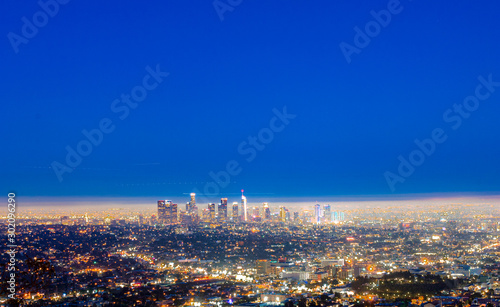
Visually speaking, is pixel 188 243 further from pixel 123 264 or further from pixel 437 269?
pixel 437 269

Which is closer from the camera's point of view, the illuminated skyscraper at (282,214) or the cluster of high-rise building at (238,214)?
the cluster of high-rise building at (238,214)

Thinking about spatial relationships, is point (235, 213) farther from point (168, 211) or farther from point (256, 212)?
point (168, 211)

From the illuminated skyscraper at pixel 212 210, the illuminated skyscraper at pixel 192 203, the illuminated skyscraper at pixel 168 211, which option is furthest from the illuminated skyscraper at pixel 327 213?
the illuminated skyscraper at pixel 168 211

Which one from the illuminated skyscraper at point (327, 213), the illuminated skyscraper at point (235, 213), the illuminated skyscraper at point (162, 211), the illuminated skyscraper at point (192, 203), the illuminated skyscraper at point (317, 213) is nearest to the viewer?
the illuminated skyscraper at point (162, 211)

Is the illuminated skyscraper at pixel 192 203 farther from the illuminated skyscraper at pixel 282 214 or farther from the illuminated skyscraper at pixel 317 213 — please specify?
the illuminated skyscraper at pixel 317 213

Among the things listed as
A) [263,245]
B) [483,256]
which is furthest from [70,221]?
[483,256]

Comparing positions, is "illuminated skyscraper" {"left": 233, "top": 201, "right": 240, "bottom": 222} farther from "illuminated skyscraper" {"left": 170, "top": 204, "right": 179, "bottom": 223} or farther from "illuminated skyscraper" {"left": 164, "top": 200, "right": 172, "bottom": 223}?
"illuminated skyscraper" {"left": 164, "top": 200, "right": 172, "bottom": 223}

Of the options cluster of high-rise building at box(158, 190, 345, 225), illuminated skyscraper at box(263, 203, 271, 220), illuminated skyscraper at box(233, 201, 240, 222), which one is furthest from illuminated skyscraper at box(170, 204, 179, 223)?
illuminated skyscraper at box(263, 203, 271, 220)

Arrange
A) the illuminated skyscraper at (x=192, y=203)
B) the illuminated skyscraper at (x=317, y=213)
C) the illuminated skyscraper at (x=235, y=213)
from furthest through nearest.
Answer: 1. the illuminated skyscraper at (x=317, y=213)
2. the illuminated skyscraper at (x=235, y=213)
3. the illuminated skyscraper at (x=192, y=203)

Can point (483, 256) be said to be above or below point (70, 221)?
below

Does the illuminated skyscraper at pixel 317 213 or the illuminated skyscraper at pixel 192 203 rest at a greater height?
the illuminated skyscraper at pixel 192 203

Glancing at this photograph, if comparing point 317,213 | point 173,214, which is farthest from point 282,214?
point 173,214
